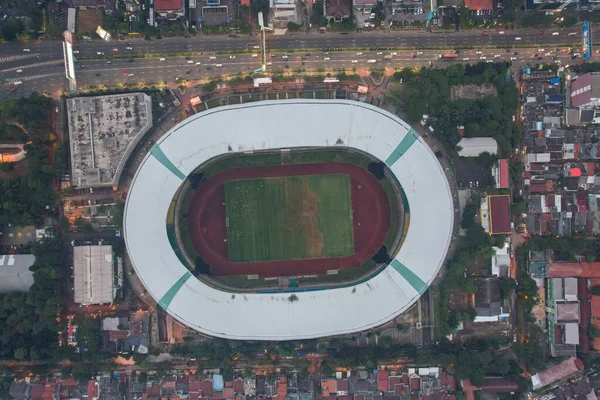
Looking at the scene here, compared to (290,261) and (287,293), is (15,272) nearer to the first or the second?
(287,293)

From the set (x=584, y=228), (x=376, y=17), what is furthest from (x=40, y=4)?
(x=584, y=228)

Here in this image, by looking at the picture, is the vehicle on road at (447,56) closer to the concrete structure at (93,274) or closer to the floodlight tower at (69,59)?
the floodlight tower at (69,59)

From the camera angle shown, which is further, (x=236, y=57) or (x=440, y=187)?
(x=236, y=57)

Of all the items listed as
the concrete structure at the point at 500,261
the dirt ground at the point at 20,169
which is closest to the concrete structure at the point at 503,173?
the concrete structure at the point at 500,261

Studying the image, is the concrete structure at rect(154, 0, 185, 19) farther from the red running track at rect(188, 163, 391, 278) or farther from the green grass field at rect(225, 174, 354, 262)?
the green grass field at rect(225, 174, 354, 262)

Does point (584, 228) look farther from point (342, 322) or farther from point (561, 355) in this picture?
point (342, 322)
